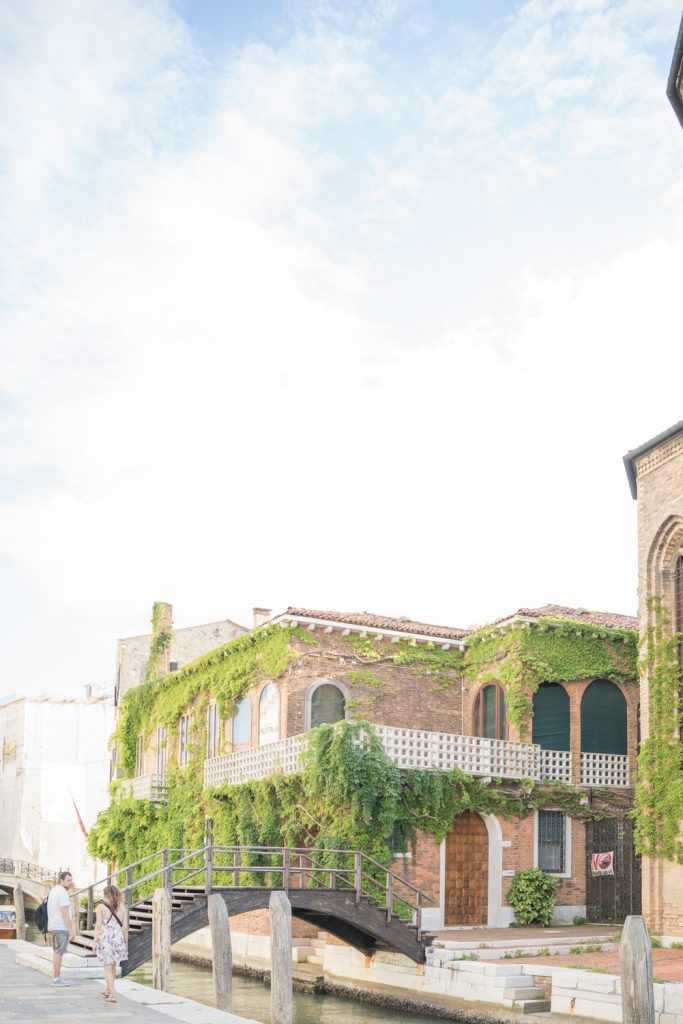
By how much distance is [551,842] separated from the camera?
26797 millimetres

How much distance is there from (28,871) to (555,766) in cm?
2886

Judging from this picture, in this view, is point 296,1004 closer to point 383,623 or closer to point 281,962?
point 281,962

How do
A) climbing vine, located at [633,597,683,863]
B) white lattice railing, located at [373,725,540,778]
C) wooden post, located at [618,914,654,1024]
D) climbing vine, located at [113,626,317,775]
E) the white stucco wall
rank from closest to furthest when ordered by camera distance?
wooden post, located at [618,914,654,1024] → climbing vine, located at [633,597,683,863] → white lattice railing, located at [373,725,540,778] → climbing vine, located at [113,626,317,775] → the white stucco wall

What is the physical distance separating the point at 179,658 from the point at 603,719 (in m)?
20.3

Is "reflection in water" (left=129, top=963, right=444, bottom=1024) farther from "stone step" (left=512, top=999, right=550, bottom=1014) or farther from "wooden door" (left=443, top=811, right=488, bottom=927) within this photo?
"wooden door" (left=443, top=811, right=488, bottom=927)

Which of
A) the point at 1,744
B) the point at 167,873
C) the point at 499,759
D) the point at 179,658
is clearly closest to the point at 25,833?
the point at 1,744

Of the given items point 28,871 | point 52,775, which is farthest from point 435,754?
point 52,775

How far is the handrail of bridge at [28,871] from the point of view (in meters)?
47.5

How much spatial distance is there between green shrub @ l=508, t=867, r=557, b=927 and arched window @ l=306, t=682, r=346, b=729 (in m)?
5.65

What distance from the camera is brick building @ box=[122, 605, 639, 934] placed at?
25625 mm

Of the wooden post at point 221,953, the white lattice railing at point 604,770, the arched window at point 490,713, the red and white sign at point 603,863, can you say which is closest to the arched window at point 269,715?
the arched window at point 490,713

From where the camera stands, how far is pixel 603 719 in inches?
1117

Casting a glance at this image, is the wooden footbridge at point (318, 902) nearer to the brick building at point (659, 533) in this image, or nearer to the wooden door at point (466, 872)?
the wooden door at point (466, 872)

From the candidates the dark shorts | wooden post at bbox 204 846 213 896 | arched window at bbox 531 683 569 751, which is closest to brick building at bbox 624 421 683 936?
arched window at bbox 531 683 569 751
